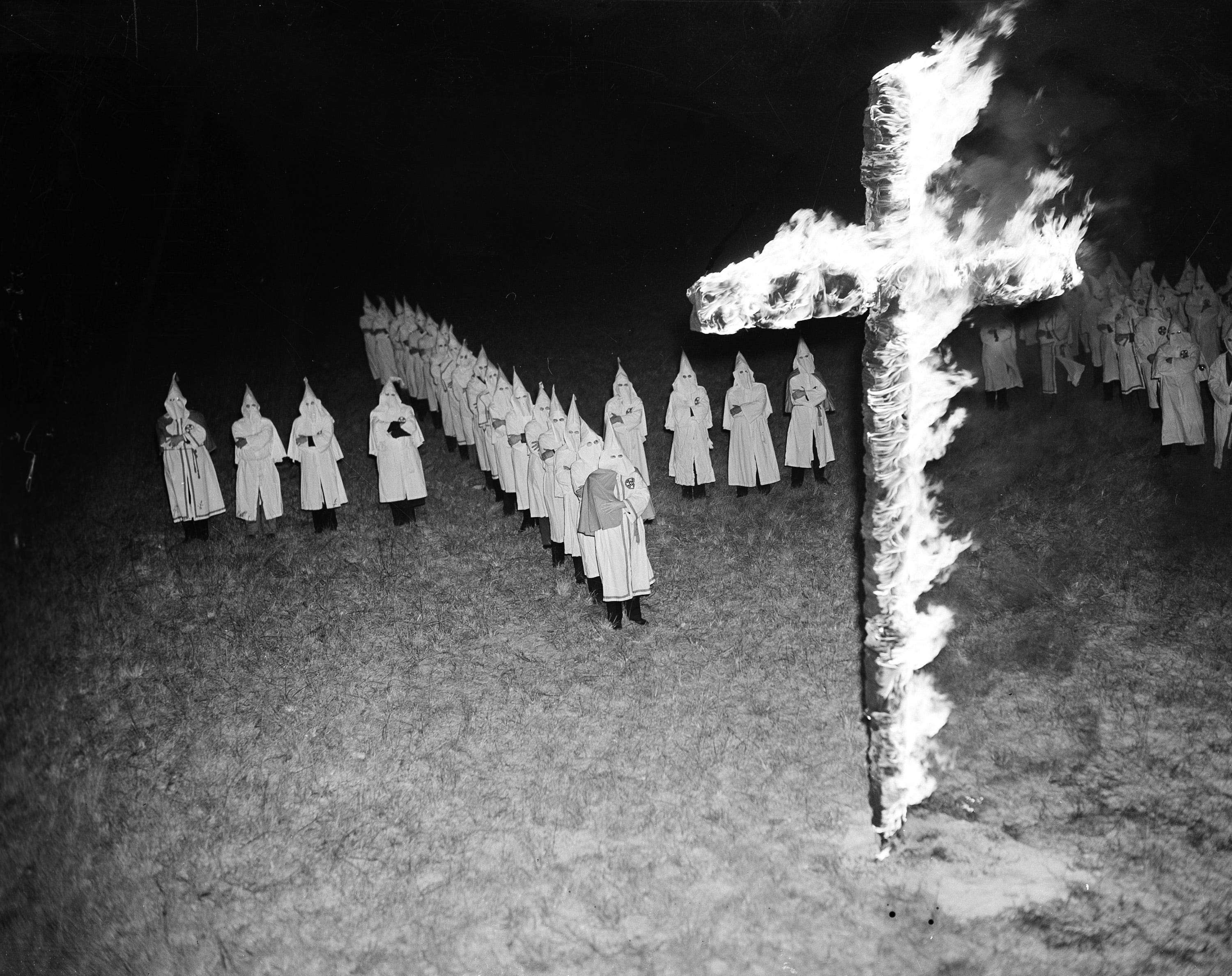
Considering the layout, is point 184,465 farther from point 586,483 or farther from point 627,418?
point 627,418

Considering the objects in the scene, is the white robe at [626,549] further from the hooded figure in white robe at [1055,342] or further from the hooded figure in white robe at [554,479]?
the hooded figure in white robe at [1055,342]

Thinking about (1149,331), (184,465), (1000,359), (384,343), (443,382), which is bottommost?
(184,465)

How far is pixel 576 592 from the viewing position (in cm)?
861

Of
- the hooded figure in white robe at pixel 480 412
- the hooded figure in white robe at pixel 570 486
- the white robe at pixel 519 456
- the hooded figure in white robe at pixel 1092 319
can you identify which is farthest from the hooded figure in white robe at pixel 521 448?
the hooded figure in white robe at pixel 1092 319

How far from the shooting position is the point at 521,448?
1016 cm

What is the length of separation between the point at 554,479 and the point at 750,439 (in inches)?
97.8

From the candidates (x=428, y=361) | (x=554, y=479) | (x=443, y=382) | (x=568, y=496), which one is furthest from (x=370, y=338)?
(x=568, y=496)

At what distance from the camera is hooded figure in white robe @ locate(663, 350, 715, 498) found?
10742mm

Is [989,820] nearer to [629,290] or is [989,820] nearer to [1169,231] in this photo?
[1169,231]

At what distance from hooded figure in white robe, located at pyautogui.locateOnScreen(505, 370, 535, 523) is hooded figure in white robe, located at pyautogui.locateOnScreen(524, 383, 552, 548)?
0.05 m

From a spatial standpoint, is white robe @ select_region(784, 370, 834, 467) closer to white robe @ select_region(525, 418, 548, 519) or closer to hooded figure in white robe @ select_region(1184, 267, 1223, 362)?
white robe @ select_region(525, 418, 548, 519)

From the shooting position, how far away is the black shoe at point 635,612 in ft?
26.6

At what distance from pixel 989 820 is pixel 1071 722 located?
1.04m

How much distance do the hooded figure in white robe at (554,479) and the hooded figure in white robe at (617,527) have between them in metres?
1.00
